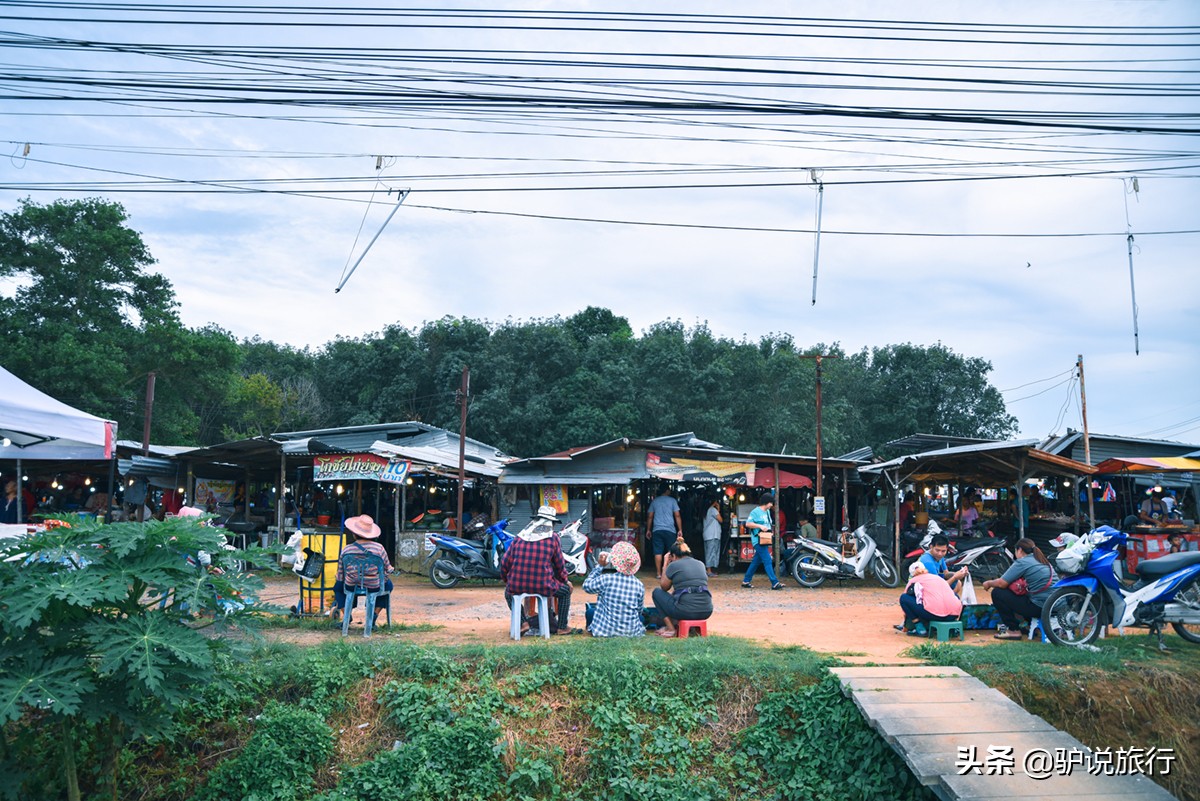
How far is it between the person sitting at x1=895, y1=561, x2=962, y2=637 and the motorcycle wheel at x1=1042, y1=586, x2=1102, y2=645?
101 centimetres

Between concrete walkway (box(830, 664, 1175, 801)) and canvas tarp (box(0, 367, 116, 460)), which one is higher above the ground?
canvas tarp (box(0, 367, 116, 460))

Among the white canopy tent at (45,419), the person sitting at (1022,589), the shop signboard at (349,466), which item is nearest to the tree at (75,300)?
the shop signboard at (349,466)

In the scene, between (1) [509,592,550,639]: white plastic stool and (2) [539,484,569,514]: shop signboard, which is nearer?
(1) [509,592,550,639]: white plastic stool

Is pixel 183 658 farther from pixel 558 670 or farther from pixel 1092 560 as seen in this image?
pixel 1092 560

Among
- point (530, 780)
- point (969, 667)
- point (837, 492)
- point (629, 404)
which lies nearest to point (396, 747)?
point (530, 780)

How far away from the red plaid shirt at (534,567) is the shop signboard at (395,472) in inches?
274

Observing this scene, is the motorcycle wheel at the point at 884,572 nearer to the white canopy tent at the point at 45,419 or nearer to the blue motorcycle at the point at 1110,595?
the blue motorcycle at the point at 1110,595

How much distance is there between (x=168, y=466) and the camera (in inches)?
709

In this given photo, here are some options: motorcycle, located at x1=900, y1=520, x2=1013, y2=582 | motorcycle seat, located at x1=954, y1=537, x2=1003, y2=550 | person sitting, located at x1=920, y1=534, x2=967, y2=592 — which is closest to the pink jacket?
person sitting, located at x1=920, y1=534, x2=967, y2=592


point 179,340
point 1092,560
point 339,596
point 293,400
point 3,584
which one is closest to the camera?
point 3,584

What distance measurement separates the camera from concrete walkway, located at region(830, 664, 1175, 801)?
5.14 m

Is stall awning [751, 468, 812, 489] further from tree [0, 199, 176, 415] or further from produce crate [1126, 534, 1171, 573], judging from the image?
tree [0, 199, 176, 415]

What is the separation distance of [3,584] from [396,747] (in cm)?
310

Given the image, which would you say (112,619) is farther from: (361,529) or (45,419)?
(45,419)
